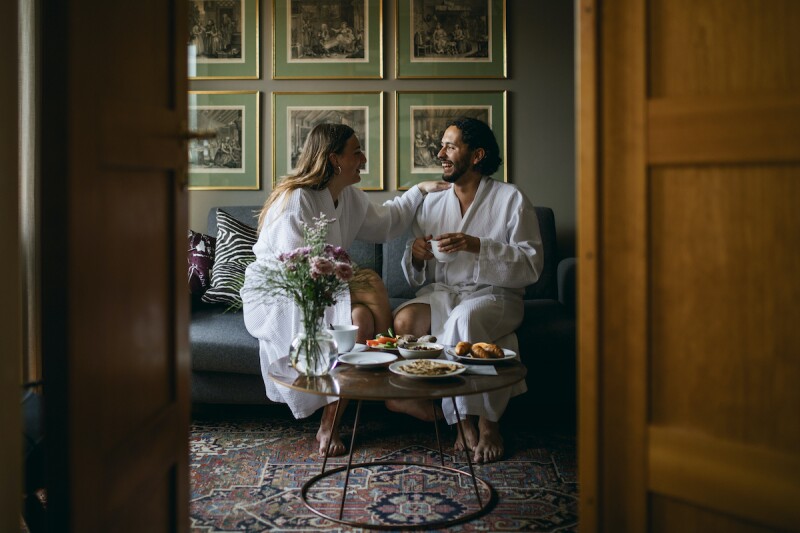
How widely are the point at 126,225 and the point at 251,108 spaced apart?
9.40 ft

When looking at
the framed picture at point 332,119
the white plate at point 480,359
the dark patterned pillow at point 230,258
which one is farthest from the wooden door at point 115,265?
the framed picture at point 332,119

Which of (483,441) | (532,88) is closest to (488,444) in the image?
(483,441)

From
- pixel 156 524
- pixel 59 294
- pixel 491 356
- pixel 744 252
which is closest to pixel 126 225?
pixel 59 294

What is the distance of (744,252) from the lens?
109 centimetres

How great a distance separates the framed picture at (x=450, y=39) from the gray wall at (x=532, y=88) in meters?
0.05

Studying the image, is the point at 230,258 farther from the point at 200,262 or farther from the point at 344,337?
the point at 344,337

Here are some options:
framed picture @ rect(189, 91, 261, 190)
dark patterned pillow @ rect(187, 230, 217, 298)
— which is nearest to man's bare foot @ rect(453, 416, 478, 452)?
dark patterned pillow @ rect(187, 230, 217, 298)

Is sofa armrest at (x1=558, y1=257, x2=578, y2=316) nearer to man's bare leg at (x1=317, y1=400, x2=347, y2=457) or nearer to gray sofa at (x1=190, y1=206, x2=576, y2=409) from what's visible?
gray sofa at (x1=190, y1=206, x2=576, y2=409)

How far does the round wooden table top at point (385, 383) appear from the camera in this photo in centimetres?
199

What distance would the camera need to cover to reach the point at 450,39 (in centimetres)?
387

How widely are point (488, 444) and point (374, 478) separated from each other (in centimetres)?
49

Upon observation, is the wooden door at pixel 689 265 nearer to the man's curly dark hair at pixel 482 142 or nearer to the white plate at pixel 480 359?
the white plate at pixel 480 359

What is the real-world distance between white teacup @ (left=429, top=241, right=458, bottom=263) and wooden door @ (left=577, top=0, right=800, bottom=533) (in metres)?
1.88

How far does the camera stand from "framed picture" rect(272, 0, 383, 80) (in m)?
3.88
